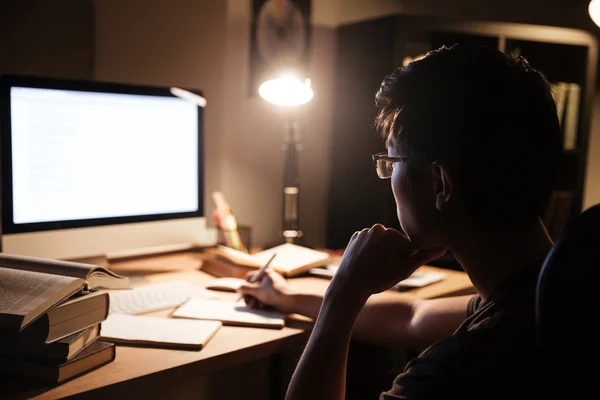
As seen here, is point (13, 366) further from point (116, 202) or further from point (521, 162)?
point (521, 162)

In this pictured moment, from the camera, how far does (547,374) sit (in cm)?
61

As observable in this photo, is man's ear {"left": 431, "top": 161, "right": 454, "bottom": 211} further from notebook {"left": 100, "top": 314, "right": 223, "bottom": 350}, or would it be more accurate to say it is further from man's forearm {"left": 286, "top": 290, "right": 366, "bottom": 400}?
notebook {"left": 100, "top": 314, "right": 223, "bottom": 350}

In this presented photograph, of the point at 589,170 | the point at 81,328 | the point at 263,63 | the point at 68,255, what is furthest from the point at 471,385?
the point at 589,170

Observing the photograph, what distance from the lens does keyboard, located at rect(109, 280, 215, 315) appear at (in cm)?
121

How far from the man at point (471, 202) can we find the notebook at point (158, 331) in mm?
232

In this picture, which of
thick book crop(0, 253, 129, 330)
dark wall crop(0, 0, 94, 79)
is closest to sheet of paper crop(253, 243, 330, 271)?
thick book crop(0, 253, 129, 330)

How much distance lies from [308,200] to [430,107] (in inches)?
58.1

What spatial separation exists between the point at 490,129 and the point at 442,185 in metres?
0.11

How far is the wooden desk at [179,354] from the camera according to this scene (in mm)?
855

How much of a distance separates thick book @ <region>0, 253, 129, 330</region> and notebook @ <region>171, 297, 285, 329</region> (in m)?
0.19

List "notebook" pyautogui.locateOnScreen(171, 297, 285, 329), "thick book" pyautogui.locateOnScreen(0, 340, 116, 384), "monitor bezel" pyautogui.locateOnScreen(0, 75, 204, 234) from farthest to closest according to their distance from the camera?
"monitor bezel" pyautogui.locateOnScreen(0, 75, 204, 234) < "notebook" pyautogui.locateOnScreen(171, 297, 285, 329) < "thick book" pyautogui.locateOnScreen(0, 340, 116, 384)

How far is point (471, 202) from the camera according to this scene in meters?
0.78

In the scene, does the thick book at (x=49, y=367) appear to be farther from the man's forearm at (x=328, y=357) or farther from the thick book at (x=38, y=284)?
the man's forearm at (x=328, y=357)

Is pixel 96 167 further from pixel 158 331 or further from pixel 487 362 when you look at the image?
pixel 487 362
